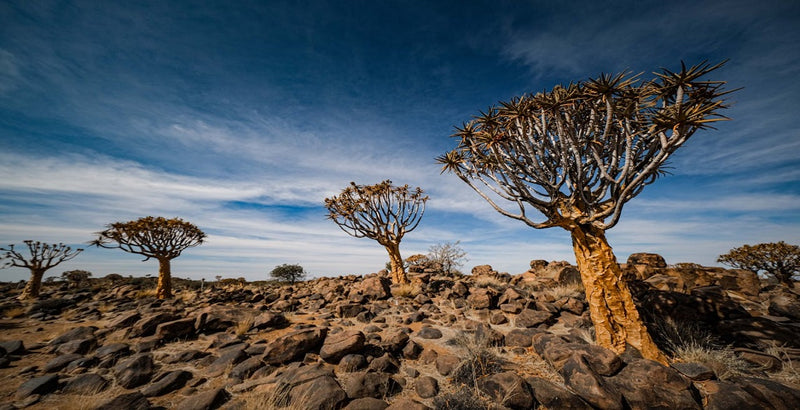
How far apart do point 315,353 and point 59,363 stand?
558 cm

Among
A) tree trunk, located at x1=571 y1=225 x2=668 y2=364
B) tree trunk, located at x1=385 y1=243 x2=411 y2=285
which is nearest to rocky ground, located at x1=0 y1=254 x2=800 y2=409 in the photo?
tree trunk, located at x1=571 y1=225 x2=668 y2=364

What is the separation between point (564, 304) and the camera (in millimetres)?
8539

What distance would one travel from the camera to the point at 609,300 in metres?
5.49

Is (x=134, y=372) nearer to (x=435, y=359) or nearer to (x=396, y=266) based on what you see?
(x=435, y=359)

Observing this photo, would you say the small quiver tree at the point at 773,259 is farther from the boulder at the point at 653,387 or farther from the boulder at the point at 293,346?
the boulder at the point at 293,346

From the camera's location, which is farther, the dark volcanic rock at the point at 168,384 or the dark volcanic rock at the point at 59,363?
the dark volcanic rock at the point at 59,363

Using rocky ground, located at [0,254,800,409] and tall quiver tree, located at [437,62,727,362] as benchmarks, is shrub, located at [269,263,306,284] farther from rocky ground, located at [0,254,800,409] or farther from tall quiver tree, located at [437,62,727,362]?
tall quiver tree, located at [437,62,727,362]

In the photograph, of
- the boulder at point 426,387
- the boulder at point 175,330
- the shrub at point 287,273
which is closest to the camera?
the boulder at point 426,387

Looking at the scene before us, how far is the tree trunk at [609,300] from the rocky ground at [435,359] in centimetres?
37

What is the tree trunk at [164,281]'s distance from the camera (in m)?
15.4

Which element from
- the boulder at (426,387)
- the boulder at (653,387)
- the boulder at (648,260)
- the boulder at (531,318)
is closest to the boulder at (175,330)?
the boulder at (426,387)

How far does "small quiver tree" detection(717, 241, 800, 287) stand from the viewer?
17.1 m

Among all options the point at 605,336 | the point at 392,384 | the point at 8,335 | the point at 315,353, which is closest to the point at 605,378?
the point at 605,336

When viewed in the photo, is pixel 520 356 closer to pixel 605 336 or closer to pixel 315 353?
pixel 605 336
